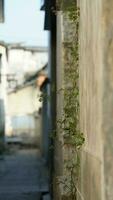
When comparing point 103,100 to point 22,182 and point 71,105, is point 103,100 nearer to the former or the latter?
point 71,105

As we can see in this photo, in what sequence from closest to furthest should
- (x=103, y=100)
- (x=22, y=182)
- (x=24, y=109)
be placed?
(x=103, y=100) → (x=22, y=182) → (x=24, y=109)

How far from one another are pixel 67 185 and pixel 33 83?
131 ft

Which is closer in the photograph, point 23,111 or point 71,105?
point 71,105

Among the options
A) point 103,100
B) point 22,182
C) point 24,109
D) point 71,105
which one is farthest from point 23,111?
point 103,100

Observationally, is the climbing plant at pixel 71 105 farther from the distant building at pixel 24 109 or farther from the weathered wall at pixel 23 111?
the weathered wall at pixel 23 111

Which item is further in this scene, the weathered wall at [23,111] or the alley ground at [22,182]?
the weathered wall at [23,111]

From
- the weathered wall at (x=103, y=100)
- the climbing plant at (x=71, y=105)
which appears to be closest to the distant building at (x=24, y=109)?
the climbing plant at (x=71, y=105)

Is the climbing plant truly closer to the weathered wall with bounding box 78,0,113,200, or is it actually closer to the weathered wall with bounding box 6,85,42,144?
the weathered wall with bounding box 78,0,113,200

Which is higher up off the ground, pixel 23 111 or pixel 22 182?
pixel 22 182

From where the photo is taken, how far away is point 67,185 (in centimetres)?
742

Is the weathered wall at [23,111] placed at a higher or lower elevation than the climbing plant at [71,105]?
lower

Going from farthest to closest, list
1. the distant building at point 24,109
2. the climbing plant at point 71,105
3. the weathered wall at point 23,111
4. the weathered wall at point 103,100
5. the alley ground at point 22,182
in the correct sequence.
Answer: the weathered wall at point 23,111 → the distant building at point 24,109 → the alley ground at point 22,182 → the climbing plant at point 71,105 → the weathered wall at point 103,100

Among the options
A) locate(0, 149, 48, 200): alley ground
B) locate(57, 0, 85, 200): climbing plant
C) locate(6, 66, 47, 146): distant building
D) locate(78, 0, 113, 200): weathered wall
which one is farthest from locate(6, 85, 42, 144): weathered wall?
locate(78, 0, 113, 200): weathered wall

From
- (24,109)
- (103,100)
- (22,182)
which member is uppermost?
(103,100)
